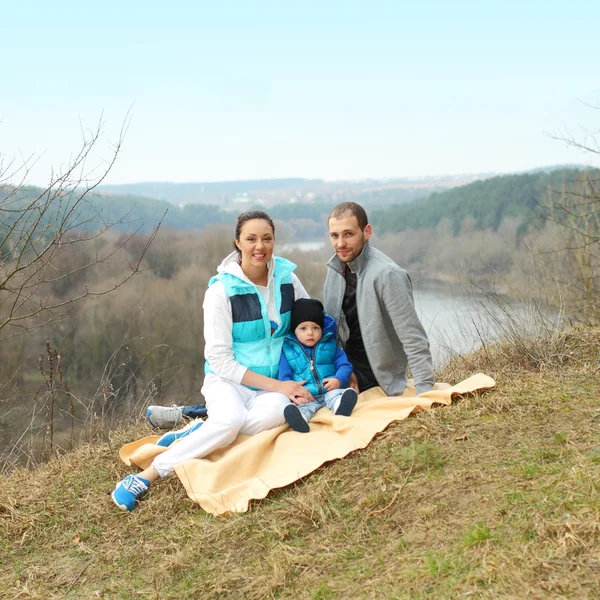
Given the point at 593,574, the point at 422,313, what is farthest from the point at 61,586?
the point at 422,313

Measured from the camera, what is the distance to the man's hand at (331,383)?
3.82 metres

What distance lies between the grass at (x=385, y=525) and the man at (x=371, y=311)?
0.44 m

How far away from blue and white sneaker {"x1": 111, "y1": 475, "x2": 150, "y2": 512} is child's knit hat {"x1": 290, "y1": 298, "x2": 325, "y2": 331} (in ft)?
3.88

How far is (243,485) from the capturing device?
10.8 feet

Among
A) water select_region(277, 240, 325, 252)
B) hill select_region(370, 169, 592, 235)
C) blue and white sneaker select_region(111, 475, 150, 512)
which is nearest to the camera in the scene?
blue and white sneaker select_region(111, 475, 150, 512)

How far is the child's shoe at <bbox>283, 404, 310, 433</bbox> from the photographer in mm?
3590

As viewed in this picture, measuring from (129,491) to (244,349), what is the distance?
3.22 ft

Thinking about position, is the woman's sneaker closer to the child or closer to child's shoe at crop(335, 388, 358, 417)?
the child

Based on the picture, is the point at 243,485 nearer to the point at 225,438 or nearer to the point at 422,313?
the point at 225,438

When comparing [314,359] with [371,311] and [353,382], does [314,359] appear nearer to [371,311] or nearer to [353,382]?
[353,382]

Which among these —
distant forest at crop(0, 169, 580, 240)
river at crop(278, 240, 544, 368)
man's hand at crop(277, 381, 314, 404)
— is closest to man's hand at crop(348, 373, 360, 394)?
man's hand at crop(277, 381, 314, 404)

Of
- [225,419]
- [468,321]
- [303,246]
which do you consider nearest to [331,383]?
[225,419]

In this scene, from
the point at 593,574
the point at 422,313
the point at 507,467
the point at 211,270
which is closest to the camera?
the point at 593,574

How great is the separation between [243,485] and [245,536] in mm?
352
